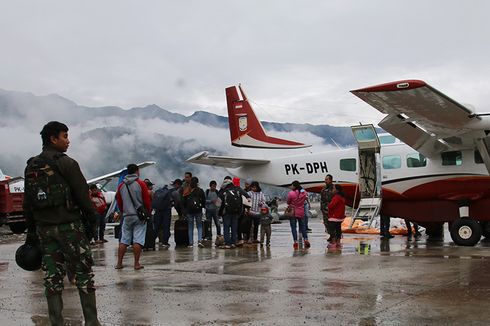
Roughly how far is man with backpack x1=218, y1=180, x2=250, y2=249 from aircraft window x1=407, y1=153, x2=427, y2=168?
14.3ft

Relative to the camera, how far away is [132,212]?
9.91 m

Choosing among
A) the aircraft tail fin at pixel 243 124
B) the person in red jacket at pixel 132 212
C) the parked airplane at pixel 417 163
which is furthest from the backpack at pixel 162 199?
the aircraft tail fin at pixel 243 124

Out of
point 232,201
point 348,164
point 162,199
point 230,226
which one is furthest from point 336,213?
point 162,199

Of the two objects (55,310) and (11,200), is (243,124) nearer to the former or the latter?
(11,200)

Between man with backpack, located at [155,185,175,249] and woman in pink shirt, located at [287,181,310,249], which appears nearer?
woman in pink shirt, located at [287,181,310,249]

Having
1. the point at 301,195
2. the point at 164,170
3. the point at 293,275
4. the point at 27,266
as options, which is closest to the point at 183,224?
the point at 301,195

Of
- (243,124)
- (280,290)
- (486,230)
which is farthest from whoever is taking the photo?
(243,124)

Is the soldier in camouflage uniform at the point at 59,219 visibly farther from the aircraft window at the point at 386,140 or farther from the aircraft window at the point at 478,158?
the aircraft window at the point at 386,140

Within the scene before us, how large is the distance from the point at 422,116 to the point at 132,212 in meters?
6.17

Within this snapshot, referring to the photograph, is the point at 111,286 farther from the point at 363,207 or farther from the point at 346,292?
the point at 363,207

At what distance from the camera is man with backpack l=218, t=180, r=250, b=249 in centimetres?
1334

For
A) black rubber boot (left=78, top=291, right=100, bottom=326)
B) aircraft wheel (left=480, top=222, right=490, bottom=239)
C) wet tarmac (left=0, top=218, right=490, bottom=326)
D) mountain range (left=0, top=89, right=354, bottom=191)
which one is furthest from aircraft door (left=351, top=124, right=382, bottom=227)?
mountain range (left=0, top=89, right=354, bottom=191)

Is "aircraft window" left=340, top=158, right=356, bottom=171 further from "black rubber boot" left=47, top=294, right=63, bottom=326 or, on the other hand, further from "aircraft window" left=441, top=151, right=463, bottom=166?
"black rubber boot" left=47, top=294, right=63, bottom=326

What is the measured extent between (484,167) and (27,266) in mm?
11503
